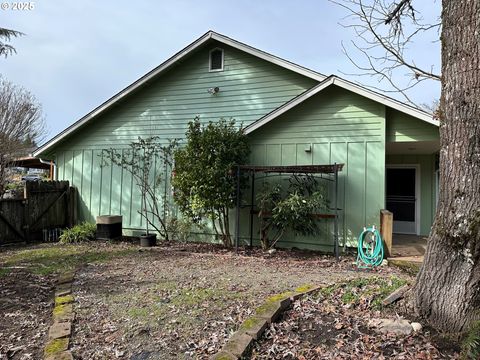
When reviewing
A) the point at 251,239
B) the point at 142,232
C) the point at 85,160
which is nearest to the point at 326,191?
the point at 251,239

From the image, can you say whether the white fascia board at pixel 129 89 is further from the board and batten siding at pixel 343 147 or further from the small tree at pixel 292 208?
the small tree at pixel 292 208

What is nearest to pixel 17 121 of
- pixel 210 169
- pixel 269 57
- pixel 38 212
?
pixel 38 212

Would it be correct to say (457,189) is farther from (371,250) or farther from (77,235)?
(77,235)

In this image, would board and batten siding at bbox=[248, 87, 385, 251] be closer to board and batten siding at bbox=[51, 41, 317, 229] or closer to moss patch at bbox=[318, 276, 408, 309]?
board and batten siding at bbox=[51, 41, 317, 229]

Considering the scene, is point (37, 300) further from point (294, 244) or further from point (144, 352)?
point (294, 244)

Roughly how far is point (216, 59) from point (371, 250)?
23.2ft

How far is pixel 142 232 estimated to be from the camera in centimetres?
1095

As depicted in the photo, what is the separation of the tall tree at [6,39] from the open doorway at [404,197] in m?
13.6

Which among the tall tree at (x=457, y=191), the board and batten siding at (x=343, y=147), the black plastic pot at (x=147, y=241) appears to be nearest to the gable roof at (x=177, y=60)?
the board and batten siding at (x=343, y=147)

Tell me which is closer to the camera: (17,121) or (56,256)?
(56,256)

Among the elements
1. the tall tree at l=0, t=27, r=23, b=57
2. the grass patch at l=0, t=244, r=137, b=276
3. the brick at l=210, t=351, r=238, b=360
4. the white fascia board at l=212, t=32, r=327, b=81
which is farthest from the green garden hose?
the tall tree at l=0, t=27, r=23, b=57

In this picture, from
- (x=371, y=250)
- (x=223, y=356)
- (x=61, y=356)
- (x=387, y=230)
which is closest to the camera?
(x=223, y=356)

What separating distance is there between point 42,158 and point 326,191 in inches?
403

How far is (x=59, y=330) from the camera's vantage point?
12.0ft
